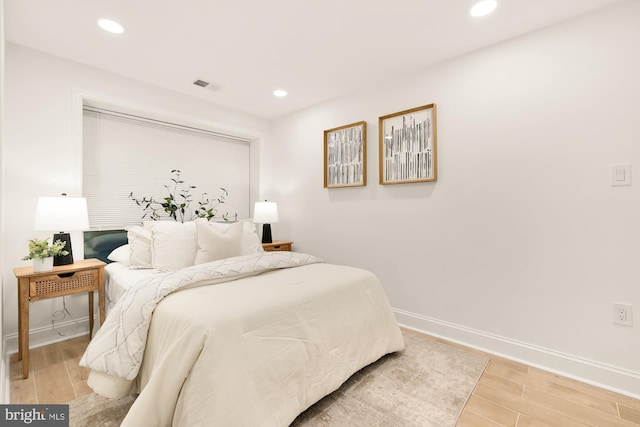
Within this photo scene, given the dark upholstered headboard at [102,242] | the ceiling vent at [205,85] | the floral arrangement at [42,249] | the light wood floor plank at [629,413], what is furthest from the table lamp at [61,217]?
the light wood floor plank at [629,413]

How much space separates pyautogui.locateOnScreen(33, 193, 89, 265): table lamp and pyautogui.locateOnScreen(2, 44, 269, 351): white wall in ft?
1.01

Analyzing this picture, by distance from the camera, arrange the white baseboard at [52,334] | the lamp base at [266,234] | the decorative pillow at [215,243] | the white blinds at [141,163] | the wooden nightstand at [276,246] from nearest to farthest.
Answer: the white baseboard at [52,334]
the decorative pillow at [215,243]
the white blinds at [141,163]
the wooden nightstand at [276,246]
the lamp base at [266,234]

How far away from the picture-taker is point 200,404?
1.24 m

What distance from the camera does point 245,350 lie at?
1.39m

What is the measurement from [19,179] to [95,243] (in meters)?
0.80

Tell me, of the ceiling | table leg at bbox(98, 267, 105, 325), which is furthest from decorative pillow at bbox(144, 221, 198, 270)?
the ceiling

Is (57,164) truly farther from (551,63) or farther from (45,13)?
(551,63)

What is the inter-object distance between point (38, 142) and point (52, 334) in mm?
1644

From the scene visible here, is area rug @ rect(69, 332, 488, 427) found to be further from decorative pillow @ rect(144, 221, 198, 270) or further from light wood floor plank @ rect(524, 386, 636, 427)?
decorative pillow @ rect(144, 221, 198, 270)

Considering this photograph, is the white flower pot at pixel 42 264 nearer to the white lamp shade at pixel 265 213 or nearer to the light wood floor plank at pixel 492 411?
the white lamp shade at pixel 265 213

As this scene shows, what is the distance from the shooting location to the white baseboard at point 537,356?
191cm

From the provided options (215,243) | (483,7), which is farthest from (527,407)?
(483,7)

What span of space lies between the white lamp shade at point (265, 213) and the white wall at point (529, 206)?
1276 mm

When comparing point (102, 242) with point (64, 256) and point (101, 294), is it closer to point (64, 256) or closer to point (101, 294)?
point (64, 256)
